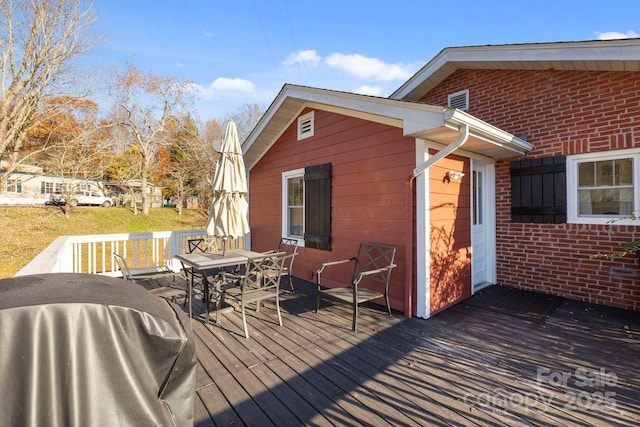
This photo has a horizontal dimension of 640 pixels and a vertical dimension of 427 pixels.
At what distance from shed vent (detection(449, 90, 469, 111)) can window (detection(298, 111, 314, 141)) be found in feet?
9.10

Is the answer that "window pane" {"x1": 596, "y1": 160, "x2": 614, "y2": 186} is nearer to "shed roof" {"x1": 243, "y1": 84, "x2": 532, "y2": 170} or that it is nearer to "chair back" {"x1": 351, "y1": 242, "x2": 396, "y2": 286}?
"shed roof" {"x1": 243, "y1": 84, "x2": 532, "y2": 170}

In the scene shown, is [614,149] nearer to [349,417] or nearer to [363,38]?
[349,417]

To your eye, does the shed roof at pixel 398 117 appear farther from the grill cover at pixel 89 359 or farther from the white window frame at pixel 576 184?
the grill cover at pixel 89 359

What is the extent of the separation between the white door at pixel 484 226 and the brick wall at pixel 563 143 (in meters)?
0.11

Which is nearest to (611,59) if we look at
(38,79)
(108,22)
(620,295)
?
(620,295)

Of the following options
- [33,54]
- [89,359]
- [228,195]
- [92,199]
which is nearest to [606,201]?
[228,195]

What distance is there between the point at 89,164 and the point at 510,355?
761 inches

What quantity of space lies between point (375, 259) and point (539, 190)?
2.80 metres

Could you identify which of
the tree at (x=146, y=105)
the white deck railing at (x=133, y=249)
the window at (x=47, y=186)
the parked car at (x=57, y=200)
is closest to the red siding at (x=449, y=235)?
the white deck railing at (x=133, y=249)

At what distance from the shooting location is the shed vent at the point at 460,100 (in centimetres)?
550

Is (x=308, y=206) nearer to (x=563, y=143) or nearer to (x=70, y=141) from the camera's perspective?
(x=563, y=143)

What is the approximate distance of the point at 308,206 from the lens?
17.4ft

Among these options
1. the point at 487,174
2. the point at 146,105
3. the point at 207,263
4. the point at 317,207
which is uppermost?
the point at 146,105

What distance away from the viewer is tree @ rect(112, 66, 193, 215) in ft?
53.3
